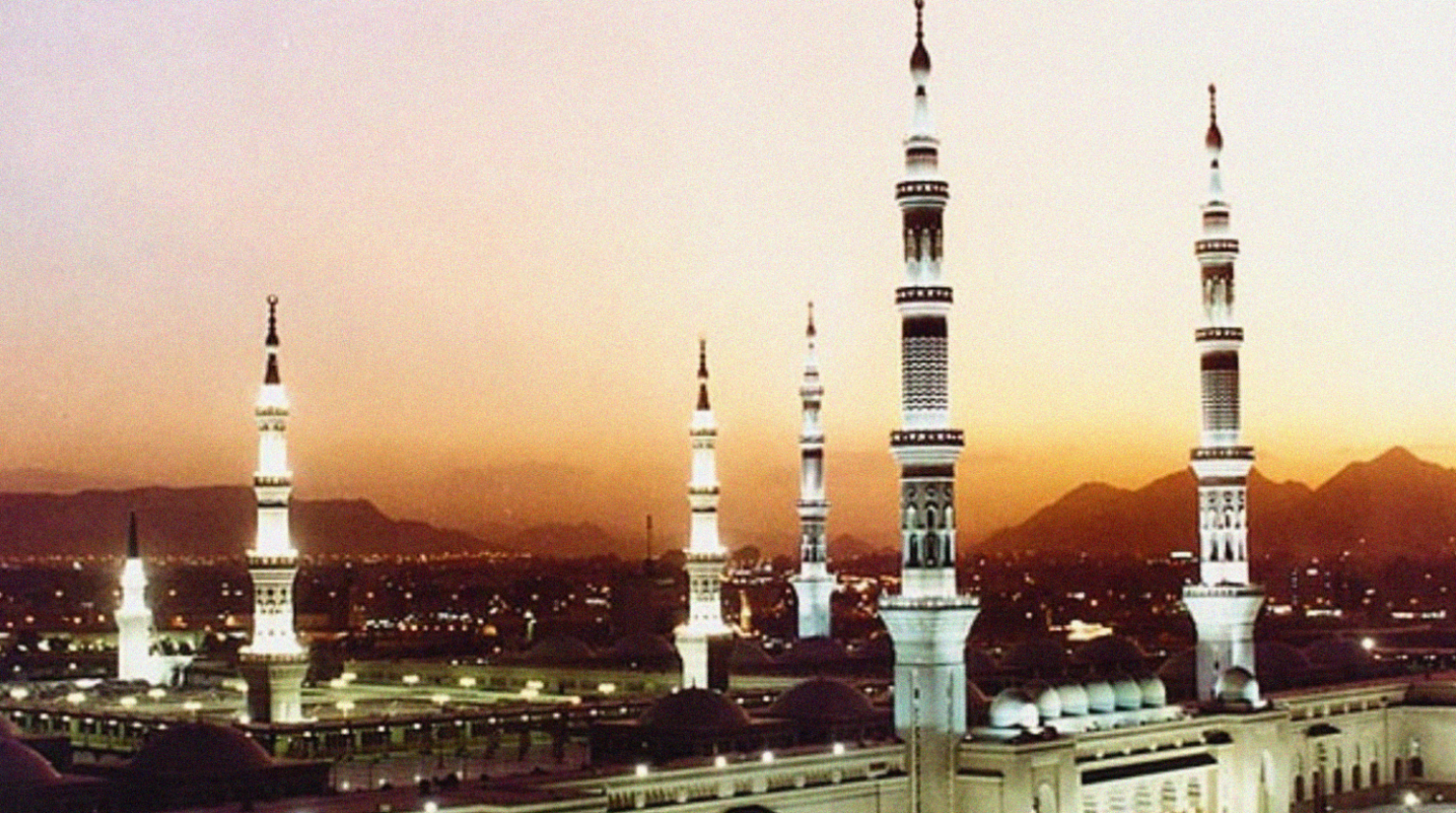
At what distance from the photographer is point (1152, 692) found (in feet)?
134

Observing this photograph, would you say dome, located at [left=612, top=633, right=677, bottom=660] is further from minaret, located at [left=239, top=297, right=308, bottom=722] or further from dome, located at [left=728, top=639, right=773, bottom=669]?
minaret, located at [left=239, top=297, right=308, bottom=722]

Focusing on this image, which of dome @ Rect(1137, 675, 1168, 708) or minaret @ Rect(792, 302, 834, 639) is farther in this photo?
minaret @ Rect(792, 302, 834, 639)

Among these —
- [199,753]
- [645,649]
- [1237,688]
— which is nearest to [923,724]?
[1237,688]

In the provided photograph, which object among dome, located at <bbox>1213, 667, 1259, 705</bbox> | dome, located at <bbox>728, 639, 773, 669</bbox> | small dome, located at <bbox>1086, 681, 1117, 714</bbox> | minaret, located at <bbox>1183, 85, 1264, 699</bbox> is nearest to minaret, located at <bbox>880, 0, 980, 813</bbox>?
small dome, located at <bbox>1086, 681, 1117, 714</bbox>

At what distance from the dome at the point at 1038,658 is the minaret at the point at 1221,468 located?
4851 millimetres

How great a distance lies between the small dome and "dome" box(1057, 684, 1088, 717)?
274 millimetres

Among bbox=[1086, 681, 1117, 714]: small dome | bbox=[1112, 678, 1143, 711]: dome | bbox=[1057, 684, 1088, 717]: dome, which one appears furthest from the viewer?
bbox=[1112, 678, 1143, 711]: dome

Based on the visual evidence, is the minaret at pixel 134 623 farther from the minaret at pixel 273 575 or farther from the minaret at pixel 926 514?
the minaret at pixel 926 514

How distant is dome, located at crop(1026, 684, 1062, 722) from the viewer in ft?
123

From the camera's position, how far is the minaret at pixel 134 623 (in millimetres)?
54375

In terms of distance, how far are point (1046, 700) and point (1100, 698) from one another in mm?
2031

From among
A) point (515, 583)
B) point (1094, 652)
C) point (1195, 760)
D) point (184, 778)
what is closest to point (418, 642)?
point (1094, 652)

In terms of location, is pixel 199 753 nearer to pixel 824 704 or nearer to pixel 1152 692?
pixel 824 704

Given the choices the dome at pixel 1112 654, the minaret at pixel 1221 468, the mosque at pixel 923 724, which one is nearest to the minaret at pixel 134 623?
the mosque at pixel 923 724
